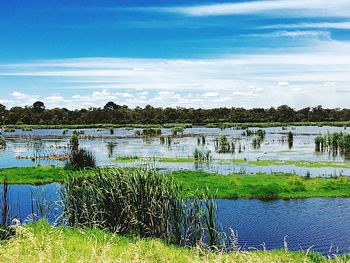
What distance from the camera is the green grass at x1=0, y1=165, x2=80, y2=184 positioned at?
3320cm

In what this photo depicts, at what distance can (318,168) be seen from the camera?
3766cm

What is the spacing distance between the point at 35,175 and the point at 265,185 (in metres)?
17.3

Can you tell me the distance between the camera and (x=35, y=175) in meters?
34.8

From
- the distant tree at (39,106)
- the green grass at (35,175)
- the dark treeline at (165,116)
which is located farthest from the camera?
the distant tree at (39,106)

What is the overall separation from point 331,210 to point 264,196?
185 inches

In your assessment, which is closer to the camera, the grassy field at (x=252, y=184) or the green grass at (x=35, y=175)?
the grassy field at (x=252, y=184)

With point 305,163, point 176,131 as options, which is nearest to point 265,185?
point 305,163

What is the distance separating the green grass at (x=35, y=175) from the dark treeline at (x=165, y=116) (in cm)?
10773

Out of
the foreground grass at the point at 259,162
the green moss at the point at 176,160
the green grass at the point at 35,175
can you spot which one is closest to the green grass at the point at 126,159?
the foreground grass at the point at 259,162

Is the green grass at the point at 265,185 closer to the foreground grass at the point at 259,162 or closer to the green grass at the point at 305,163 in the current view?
the green grass at the point at 305,163

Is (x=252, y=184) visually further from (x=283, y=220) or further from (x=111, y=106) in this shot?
(x=111, y=106)

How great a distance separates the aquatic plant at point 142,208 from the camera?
650 inches

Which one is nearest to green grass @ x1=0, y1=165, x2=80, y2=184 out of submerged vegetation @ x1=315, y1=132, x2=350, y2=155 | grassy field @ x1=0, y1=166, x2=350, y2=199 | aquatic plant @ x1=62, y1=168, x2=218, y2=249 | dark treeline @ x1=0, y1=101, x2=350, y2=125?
grassy field @ x1=0, y1=166, x2=350, y2=199

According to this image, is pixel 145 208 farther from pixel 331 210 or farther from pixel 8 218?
pixel 331 210
